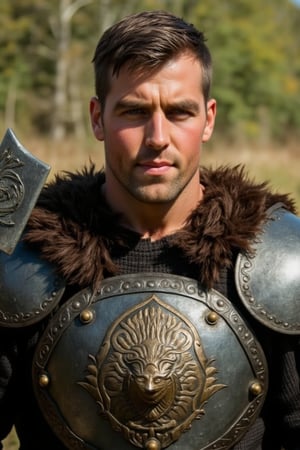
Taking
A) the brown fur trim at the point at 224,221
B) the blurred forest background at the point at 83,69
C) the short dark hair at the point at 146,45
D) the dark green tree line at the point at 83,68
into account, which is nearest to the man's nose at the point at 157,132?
the short dark hair at the point at 146,45

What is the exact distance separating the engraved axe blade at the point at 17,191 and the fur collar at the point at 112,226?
0.36ft

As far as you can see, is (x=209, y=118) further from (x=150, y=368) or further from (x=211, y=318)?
(x=150, y=368)

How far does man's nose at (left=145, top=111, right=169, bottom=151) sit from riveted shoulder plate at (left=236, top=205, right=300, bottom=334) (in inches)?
14.1

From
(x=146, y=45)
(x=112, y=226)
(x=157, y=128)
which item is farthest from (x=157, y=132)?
(x=112, y=226)

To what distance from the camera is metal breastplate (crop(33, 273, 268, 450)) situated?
202 cm

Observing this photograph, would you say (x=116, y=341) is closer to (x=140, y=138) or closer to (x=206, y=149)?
(x=140, y=138)

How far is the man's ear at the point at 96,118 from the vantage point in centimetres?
221

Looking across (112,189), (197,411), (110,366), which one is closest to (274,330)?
(197,411)

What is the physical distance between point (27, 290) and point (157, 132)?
0.53m

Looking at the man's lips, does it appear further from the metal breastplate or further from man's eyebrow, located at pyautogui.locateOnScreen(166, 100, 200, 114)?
the metal breastplate

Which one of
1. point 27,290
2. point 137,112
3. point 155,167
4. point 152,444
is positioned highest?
point 137,112

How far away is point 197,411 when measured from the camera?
204 cm

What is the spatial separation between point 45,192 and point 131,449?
75 centimetres

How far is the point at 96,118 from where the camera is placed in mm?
2242
